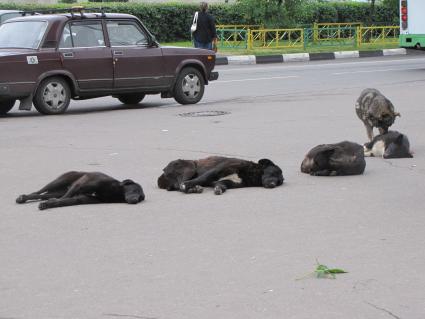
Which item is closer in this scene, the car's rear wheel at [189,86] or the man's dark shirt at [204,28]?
the car's rear wheel at [189,86]

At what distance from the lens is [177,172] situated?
330 inches

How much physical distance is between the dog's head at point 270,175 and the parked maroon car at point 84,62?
21.8 feet

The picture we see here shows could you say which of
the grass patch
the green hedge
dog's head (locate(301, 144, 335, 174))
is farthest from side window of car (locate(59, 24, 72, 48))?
the green hedge

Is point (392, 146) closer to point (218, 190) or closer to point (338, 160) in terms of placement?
point (338, 160)

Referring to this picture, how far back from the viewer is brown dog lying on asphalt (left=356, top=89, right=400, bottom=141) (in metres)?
9.95

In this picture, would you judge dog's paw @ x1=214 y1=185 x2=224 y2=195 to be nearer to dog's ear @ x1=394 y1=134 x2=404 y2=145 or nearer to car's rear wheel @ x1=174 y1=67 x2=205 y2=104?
dog's ear @ x1=394 y1=134 x2=404 y2=145

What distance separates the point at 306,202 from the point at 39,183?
2584 millimetres

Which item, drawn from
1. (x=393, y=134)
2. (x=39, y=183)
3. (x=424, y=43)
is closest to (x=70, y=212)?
(x=39, y=183)

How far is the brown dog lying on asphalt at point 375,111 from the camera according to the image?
32.6 feet

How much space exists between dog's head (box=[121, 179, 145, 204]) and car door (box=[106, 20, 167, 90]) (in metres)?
7.65

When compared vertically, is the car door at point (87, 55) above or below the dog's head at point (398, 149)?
above

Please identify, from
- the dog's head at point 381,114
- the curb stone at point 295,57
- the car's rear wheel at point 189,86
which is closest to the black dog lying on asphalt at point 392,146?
the dog's head at point 381,114

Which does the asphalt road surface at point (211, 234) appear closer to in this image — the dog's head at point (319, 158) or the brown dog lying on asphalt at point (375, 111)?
the dog's head at point (319, 158)

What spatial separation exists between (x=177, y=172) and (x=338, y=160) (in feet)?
5.27
